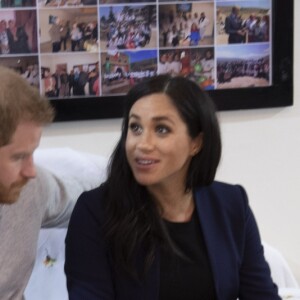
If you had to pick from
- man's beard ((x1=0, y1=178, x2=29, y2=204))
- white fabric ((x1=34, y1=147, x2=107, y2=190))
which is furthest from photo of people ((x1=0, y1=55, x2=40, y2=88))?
man's beard ((x1=0, y1=178, x2=29, y2=204))

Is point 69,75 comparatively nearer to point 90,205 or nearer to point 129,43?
point 129,43

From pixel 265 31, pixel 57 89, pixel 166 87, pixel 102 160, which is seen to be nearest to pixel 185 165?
pixel 166 87

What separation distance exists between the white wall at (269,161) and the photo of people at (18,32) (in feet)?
1.24

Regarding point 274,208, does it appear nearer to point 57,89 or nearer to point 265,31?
point 265,31

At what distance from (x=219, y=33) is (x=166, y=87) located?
67 centimetres

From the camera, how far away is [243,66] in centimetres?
204

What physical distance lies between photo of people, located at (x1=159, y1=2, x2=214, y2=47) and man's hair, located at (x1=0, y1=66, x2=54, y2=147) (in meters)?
0.97

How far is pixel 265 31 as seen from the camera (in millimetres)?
2043

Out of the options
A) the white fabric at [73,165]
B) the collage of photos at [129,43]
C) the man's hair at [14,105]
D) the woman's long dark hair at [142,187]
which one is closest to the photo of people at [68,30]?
the collage of photos at [129,43]

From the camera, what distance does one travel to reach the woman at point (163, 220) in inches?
54.6

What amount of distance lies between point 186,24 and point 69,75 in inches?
17.1

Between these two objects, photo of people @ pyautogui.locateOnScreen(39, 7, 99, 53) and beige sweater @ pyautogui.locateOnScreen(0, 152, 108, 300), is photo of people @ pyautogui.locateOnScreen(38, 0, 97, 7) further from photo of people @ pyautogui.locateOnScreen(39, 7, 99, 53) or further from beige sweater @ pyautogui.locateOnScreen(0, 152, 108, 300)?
beige sweater @ pyautogui.locateOnScreen(0, 152, 108, 300)

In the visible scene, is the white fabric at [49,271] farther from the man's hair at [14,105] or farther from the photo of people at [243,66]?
the photo of people at [243,66]

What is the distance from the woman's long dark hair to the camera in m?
1.40
